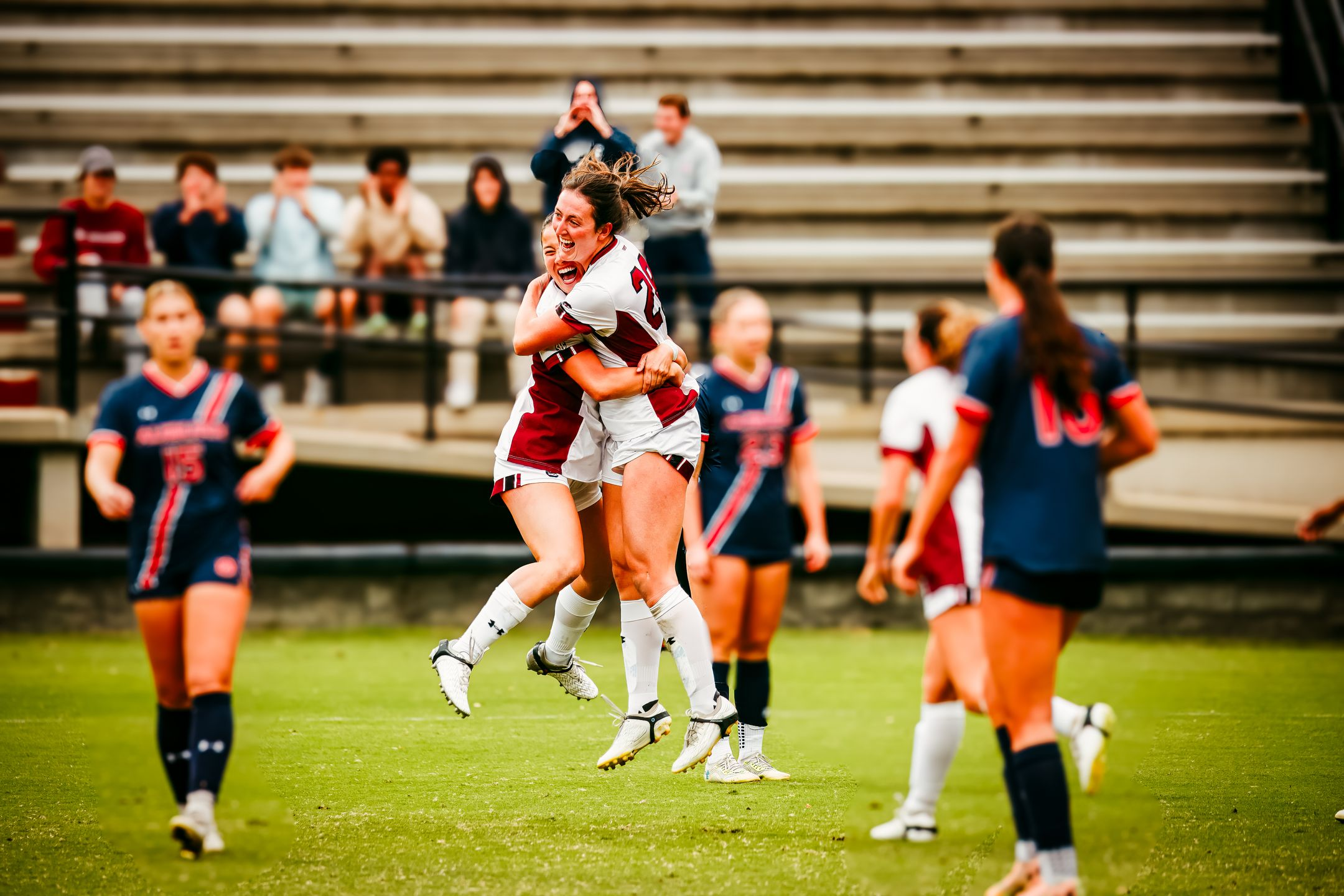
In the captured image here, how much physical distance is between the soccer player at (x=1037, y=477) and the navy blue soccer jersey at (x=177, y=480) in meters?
2.32

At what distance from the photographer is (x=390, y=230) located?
12.1 meters

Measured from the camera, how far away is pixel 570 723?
7.67 metres

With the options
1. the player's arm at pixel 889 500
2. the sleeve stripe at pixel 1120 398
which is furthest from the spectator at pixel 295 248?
the sleeve stripe at pixel 1120 398

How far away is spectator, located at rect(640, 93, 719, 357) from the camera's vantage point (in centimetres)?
1184

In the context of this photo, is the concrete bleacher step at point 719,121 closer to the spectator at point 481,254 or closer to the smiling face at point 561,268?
the spectator at point 481,254

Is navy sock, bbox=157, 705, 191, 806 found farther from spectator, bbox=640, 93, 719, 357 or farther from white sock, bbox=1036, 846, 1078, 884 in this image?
spectator, bbox=640, 93, 719, 357

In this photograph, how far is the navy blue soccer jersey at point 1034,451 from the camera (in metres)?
4.23

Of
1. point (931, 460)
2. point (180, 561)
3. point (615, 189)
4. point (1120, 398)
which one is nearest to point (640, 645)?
point (931, 460)

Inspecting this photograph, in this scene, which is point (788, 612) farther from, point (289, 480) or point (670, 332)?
point (289, 480)

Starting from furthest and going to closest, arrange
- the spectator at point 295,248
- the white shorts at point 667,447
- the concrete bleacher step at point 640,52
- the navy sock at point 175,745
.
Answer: the concrete bleacher step at point 640,52 → the spectator at point 295,248 → the white shorts at point 667,447 → the navy sock at point 175,745

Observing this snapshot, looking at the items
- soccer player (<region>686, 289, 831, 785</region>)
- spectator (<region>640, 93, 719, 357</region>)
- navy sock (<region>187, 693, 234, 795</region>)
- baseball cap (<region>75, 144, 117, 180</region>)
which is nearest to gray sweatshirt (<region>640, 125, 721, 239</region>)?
spectator (<region>640, 93, 719, 357</region>)

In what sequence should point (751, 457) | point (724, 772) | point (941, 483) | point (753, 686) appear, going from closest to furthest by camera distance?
1. point (941, 483)
2. point (724, 772)
3. point (753, 686)
4. point (751, 457)

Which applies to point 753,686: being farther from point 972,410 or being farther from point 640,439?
point 972,410

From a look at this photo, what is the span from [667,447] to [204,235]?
22.5ft
